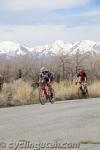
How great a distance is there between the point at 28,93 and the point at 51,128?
1146 cm

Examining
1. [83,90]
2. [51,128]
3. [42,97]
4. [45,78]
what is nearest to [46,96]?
[42,97]

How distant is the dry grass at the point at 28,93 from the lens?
21719 millimetres

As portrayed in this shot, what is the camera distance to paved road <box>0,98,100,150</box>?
32.4 ft

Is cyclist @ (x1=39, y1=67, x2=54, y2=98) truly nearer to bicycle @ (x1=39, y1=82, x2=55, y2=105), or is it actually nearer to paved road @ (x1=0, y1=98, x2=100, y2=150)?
bicycle @ (x1=39, y1=82, x2=55, y2=105)

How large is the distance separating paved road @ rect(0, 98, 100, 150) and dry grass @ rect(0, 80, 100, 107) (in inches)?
242

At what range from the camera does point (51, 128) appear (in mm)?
11820

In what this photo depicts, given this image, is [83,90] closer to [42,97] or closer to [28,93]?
[28,93]

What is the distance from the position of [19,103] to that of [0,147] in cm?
1249

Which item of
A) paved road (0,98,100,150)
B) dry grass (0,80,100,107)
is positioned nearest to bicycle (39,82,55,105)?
dry grass (0,80,100,107)

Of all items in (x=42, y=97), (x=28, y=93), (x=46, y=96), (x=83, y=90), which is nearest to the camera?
(x=42, y=97)

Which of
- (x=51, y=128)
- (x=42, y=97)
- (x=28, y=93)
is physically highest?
(x=28, y=93)

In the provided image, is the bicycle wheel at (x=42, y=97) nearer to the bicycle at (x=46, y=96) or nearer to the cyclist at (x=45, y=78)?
Result: the bicycle at (x=46, y=96)

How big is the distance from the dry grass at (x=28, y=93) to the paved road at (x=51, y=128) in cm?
614

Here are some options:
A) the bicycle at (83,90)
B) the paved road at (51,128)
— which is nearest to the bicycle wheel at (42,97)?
the bicycle at (83,90)
